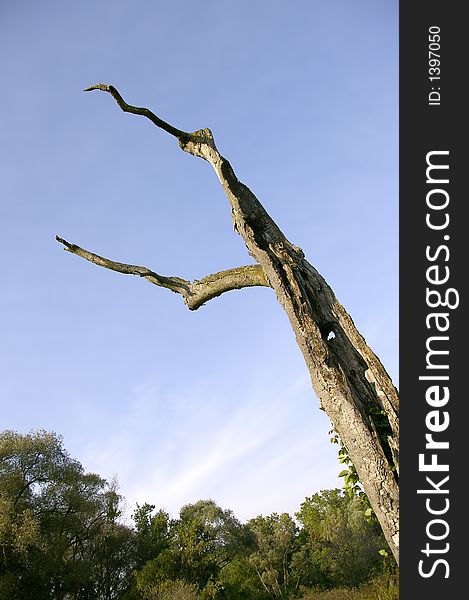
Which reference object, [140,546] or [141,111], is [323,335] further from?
[140,546]

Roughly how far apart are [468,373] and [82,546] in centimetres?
3396

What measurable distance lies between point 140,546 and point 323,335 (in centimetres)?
3486

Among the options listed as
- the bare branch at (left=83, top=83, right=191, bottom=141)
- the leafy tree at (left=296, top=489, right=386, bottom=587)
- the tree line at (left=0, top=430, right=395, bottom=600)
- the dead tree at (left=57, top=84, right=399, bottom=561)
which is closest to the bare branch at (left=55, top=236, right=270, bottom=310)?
the dead tree at (left=57, top=84, right=399, bottom=561)

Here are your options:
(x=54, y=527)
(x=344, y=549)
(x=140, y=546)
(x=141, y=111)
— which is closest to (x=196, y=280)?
(x=141, y=111)

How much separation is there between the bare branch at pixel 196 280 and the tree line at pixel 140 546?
1922 cm

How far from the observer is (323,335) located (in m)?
5.70

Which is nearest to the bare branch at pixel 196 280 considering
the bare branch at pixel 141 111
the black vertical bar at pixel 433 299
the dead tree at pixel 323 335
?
the dead tree at pixel 323 335

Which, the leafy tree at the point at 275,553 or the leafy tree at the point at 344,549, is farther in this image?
the leafy tree at the point at 275,553

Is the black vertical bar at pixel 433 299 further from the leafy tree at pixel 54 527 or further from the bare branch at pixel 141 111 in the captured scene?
the leafy tree at pixel 54 527

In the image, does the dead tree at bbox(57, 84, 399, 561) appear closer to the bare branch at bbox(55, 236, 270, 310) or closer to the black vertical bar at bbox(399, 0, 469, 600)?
the bare branch at bbox(55, 236, 270, 310)

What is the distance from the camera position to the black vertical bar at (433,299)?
3.96 m

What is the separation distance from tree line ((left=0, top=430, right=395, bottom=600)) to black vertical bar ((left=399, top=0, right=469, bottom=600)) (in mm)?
20978

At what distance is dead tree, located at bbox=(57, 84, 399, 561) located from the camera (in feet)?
16.3

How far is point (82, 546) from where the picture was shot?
1315 inches
